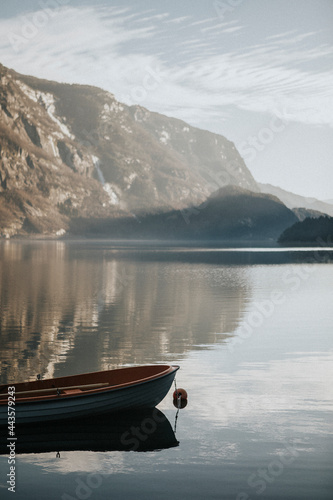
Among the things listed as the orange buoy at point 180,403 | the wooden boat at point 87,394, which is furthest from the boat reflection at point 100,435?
the orange buoy at point 180,403

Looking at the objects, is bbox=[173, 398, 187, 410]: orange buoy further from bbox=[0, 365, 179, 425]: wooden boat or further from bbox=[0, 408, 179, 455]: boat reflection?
bbox=[0, 408, 179, 455]: boat reflection

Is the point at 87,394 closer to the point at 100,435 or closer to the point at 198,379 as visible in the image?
the point at 100,435

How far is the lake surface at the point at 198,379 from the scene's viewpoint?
18.7 meters

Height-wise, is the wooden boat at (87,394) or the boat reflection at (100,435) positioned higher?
the wooden boat at (87,394)

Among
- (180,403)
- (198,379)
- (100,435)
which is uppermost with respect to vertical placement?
(180,403)

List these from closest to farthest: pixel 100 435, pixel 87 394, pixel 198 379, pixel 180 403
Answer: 1. pixel 100 435
2. pixel 87 394
3. pixel 180 403
4. pixel 198 379

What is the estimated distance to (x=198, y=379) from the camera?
30.3 meters

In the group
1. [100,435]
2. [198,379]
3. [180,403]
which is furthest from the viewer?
[198,379]

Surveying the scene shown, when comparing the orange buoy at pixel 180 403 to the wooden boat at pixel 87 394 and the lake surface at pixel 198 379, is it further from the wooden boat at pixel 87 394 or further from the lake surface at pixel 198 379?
the wooden boat at pixel 87 394

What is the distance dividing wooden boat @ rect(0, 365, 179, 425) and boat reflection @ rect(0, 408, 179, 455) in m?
0.39

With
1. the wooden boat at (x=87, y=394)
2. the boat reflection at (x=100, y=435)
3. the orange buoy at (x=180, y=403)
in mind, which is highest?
the wooden boat at (x=87, y=394)

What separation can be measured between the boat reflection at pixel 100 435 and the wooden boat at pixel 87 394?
0.39 m

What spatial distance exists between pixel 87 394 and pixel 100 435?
152cm

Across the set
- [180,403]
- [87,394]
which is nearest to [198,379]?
[180,403]
